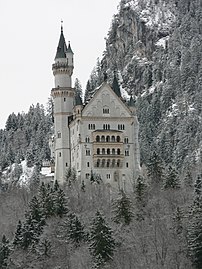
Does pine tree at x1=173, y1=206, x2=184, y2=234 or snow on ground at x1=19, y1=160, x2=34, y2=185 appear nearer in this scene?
pine tree at x1=173, y1=206, x2=184, y2=234

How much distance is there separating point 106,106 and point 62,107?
21.0ft

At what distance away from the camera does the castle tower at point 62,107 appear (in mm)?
118188

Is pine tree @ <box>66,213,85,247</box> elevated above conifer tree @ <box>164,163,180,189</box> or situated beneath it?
situated beneath

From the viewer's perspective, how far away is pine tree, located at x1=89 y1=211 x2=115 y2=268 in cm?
7865

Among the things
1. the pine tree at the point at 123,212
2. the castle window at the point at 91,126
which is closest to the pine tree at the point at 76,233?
the pine tree at the point at 123,212

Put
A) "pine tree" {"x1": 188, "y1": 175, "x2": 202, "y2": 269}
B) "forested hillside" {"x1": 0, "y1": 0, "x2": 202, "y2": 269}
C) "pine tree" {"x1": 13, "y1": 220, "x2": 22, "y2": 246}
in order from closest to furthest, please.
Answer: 1. "pine tree" {"x1": 188, "y1": 175, "x2": 202, "y2": 269}
2. "forested hillside" {"x1": 0, "y1": 0, "x2": 202, "y2": 269}
3. "pine tree" {"x1": 13, "y1": 220, "x2": 22, "y2": 246}

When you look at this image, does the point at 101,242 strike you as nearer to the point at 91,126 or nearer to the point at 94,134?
the point at 94,134

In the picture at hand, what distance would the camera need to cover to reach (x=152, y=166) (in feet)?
326

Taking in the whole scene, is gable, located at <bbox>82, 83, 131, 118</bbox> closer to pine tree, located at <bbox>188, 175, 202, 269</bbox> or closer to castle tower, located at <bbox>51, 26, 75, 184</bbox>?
castle tower, located at <bbox>51, 26, 75, 184</bbox>

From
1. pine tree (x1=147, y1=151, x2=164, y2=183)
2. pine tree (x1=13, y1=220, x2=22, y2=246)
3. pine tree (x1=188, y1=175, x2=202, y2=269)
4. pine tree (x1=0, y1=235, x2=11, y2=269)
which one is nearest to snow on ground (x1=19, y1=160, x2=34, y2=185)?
pine tree (x1=147, y1=151, x2=164, y2=183)

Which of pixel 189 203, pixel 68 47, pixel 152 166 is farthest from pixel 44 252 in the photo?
pixel 68 47

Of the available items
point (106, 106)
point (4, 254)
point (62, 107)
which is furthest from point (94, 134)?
point (4, 254)

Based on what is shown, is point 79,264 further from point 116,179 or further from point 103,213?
point 116,179

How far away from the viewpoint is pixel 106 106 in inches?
4619
